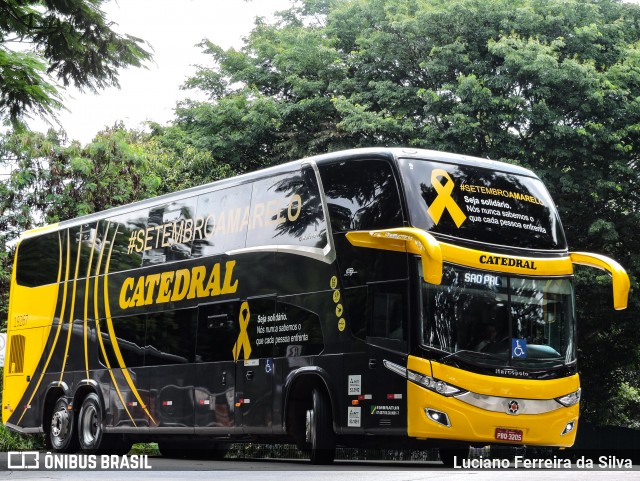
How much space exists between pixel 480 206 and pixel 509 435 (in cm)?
303

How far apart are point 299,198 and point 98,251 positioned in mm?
5681

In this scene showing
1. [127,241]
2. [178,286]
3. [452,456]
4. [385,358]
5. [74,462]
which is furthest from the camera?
[127,241]

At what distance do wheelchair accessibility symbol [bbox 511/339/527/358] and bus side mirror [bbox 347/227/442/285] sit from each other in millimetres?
1376

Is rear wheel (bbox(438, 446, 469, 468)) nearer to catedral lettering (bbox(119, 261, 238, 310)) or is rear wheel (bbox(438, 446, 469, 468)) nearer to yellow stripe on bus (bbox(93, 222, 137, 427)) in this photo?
catedral lettering (bbox(119, 261, 238, 310))

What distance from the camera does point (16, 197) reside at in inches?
1278

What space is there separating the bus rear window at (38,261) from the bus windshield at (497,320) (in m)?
9.63

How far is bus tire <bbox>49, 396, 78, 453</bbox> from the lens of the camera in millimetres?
20125

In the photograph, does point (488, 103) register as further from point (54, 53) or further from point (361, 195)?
point (54, 53)

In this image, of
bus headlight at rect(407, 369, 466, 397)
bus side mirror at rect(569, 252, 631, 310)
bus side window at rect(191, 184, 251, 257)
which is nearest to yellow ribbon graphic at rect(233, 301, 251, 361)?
bus side window at rect(191, 184, 251, 257)

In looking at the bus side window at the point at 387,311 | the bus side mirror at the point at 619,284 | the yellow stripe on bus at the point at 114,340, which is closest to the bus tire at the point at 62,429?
the yellow stripe on bus at the point at 114,340

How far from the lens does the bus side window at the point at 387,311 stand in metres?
14.3

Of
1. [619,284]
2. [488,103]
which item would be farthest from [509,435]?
[488,103]

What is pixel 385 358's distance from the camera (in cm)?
1444

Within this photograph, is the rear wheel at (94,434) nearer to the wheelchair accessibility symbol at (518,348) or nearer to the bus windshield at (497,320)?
the bus windshield at (497,320)
